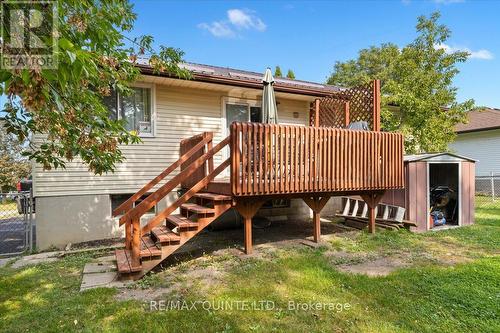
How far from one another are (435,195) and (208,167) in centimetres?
637

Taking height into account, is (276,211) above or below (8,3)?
below

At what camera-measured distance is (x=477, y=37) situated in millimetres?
11953

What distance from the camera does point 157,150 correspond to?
742cm

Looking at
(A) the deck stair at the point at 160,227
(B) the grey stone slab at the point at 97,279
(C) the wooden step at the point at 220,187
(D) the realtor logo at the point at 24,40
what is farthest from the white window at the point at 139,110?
(D) the realtor logo at the point at 24,40

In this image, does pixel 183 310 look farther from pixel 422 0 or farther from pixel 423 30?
pixel 422 0

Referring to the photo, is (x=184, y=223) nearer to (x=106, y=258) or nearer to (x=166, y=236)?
(x=166, y=236)

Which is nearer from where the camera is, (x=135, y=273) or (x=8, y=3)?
(x=8, y=3)

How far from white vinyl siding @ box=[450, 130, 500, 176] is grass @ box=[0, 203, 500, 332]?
15.5 metres

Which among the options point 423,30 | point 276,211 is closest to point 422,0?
point 423,30

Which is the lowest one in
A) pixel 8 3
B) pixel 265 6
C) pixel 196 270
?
pixel 196 270

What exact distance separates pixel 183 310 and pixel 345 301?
72.3 inches

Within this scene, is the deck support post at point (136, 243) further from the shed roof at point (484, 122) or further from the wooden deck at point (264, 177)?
the shed roof at point (484, 122)

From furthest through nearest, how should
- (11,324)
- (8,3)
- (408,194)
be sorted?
(408,194)
(11,324)
(8,3)

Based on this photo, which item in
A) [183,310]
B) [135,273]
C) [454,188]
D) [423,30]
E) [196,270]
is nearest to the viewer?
[183,310]
